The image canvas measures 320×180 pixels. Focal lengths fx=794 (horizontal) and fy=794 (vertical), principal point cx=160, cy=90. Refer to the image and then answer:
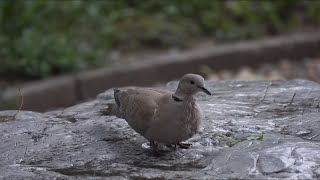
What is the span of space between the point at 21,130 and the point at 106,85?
9.91 ft

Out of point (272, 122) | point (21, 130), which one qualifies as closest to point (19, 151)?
point (21, 130)

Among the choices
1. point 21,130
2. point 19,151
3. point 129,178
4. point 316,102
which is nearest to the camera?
point 129,178

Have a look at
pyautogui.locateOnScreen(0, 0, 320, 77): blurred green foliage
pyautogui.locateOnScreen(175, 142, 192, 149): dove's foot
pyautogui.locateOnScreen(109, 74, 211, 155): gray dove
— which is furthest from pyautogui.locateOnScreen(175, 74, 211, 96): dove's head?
pyautogui.locateOnScreen(0, 0, 320, 77): blurred green foliage

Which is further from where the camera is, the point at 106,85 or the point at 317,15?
the point at 317,15

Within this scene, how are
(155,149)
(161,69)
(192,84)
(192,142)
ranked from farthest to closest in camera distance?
(161,69) < (192,142) < (155,149) < (192,84)

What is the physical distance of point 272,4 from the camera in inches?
369

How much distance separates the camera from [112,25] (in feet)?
27.9

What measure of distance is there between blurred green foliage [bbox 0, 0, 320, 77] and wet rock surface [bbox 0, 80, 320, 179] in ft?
8.31

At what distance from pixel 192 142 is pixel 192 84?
429 millimetres

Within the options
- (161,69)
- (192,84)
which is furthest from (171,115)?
(161,69)

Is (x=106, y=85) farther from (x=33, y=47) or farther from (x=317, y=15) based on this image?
(x=317, y=15)

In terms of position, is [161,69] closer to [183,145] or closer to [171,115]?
[183,145]

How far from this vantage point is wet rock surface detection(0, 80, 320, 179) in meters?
3.54

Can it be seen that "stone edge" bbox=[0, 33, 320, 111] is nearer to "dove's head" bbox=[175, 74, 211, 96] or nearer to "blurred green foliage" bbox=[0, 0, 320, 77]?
"blurred green foliage" bbox=[0, 0, 320, 77]
